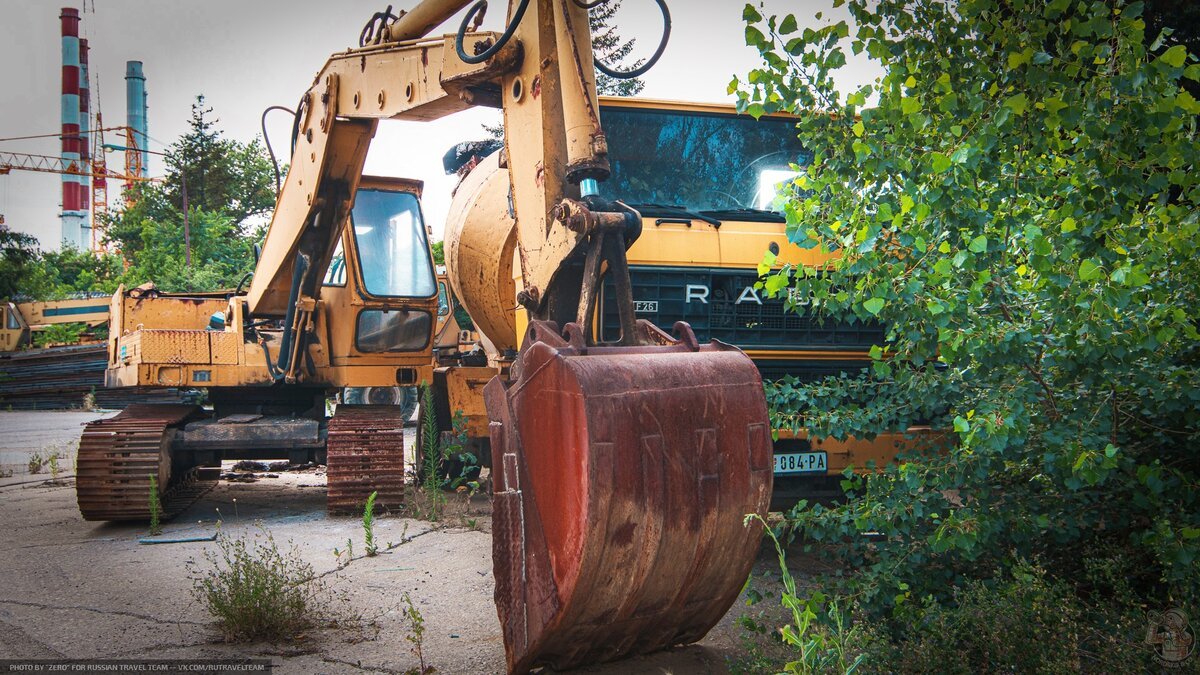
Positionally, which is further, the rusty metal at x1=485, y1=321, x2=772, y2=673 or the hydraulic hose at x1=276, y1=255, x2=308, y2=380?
the hydraulic hose at x1=276, y1=255, x2=308, y2=380

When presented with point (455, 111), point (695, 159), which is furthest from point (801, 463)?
point (455, 111)

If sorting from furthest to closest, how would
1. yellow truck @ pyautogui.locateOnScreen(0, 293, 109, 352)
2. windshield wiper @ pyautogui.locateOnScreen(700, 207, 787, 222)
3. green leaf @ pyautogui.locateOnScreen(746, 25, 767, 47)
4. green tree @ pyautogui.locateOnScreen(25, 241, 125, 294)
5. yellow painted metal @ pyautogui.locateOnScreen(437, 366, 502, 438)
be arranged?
green tree @ pyautogui.locateOnScreen(25, 241, 125, 294), yellow truck @ pyautogui.locateOnScreen(0, 293, 109, 352), yellow painted metal @ pyautogui.locateOnScreen(437, 366, 502, 438), windshield wiper @ pyautogui.locateOnScreen(700, 207, 787, 222), green leaf @ pyautogui.locateOnScreen(746, 25, 767, 47)

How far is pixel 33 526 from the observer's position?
7.57m

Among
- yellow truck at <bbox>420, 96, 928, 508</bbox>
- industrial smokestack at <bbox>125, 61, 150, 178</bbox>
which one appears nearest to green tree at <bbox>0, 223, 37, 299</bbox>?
yellow truck at <bbox>420, 96, 928, 508</bbox>

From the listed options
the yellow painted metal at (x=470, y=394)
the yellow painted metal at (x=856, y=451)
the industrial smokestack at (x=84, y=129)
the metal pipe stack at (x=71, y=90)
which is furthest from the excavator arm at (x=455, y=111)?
the industrial smokestack at (x=84, y=129)

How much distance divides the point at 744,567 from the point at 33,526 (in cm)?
640

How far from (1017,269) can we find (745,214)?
2417 millimetres

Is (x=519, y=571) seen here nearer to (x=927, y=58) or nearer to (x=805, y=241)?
(x=805, y=241)

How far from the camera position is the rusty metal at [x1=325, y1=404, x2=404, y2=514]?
7.64m

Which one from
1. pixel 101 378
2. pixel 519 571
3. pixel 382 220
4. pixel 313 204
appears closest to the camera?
pixel 519 571

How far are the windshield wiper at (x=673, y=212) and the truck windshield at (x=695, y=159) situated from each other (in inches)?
2.9

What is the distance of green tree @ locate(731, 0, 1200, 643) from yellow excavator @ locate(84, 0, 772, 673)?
663 mm

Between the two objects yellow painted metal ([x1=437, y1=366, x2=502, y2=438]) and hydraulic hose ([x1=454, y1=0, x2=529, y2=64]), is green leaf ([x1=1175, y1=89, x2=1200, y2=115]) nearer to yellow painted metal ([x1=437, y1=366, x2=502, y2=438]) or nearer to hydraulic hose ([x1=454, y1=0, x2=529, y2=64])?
hydraulic hose ([x1=454, y1=0, x2=529, y2=64])

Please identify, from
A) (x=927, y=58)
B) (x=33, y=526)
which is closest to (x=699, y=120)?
(x=927, y=58)
